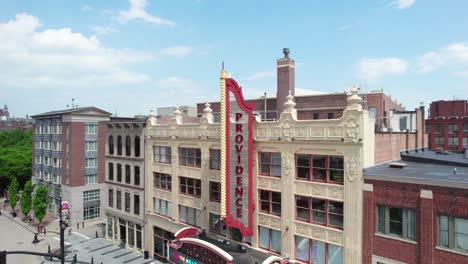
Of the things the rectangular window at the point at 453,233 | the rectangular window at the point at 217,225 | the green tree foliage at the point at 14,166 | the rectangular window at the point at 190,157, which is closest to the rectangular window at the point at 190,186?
the rectangular window at the point at 190,157

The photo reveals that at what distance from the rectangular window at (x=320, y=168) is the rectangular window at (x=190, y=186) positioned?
35.3 feet

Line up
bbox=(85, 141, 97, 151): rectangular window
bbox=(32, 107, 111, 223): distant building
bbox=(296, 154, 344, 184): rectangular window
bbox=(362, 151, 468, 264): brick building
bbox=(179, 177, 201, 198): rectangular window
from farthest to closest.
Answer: bbox=(85, 141, 97, 151): rectangular window, bbox=(32, 107, 111, 223): distant building, bbox=(179, 177, 201, 198): rectangular window, bbox=(296, 154, 344, 184): rectangular window, bbox=(362, 151, 468, 264): brick building

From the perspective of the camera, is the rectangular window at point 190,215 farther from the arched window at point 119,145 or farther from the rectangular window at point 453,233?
the rectangular window at point 453,233

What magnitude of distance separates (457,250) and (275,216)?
419 inches

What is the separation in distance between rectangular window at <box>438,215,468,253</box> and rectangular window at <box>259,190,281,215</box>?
9750 mm

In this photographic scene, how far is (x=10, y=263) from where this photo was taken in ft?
113

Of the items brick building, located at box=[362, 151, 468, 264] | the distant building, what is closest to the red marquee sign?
brick building, located at box=[362, 151, 468, 264]

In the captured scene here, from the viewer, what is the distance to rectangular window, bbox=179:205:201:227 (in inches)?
1145

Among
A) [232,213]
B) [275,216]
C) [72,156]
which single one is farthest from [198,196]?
[72,156]

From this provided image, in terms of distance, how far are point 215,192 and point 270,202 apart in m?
5.93

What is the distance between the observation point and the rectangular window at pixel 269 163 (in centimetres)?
2266

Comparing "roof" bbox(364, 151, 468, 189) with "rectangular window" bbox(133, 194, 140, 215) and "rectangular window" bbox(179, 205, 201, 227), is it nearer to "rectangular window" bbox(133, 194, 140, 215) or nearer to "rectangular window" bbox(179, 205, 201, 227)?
"rectangular window" bbox(179, 205, 201, 227)

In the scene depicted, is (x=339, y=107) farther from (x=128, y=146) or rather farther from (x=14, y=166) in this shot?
(x=14, y=166)

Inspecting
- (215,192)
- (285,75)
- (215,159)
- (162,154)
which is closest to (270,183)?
(215,159)
